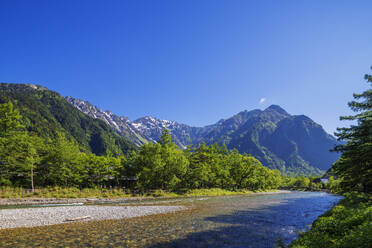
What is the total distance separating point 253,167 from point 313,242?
85424 millimetres

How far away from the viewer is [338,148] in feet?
77.0

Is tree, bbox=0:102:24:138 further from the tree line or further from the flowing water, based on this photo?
the flowing water

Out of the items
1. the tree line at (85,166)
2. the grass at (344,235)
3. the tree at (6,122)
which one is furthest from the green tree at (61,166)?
the grass at (344,235)

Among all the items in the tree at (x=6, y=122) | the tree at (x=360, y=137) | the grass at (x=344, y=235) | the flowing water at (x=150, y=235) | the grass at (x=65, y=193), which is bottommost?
the grass at (x=65, y=193)

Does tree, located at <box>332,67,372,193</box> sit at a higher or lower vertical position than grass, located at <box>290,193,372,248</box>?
higher

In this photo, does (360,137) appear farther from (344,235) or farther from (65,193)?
(65,193)

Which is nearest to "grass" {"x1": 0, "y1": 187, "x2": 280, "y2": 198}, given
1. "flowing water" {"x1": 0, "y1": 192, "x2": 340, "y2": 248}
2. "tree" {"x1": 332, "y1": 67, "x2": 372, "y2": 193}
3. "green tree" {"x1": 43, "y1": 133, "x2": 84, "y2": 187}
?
"green tree" {"x1": 43, "y1": 133, "x2": 84, "y2": 187}

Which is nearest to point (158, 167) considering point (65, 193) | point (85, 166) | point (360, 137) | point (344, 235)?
point (85, 166)

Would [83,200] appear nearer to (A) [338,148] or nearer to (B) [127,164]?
(B) [127,164]

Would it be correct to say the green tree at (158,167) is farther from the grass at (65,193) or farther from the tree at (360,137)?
the tree at (360,137)

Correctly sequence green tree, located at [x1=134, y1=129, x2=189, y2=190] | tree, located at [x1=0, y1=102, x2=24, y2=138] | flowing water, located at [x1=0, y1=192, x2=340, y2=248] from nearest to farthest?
flowing water, located at [x1=0, y1=192, x2=340, y2=248], tree, located at [x1=0, y1=102, x2=24, y2=138], green tree, located at [x1=134, y1=129, x2=189, y2=190]

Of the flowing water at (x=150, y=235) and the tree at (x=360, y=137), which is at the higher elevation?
the tree at (x=360, y=137)

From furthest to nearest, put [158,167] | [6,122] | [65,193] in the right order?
[158,167] < [6,122] < [65,193]

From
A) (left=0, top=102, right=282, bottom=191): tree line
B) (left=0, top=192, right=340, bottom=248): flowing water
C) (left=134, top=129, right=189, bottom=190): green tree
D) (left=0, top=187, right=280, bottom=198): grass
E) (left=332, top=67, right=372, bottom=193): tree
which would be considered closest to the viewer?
(left=0, top=192, right=340, bottom=248): flowing water
